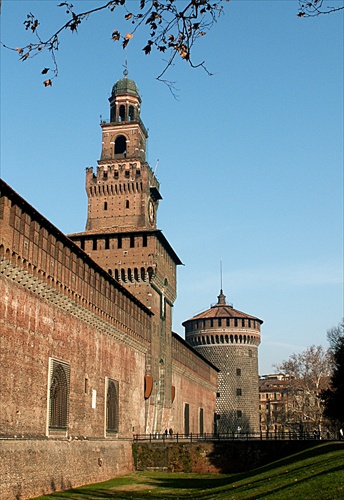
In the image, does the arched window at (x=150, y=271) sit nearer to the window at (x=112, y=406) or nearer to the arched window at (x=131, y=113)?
the window at (x=112, y=406)


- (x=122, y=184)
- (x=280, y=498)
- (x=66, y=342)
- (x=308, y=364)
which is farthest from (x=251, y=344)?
(x=280, y=498)

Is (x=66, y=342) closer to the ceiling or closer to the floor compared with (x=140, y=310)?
closer to the floor

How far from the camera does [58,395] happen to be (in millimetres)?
22219

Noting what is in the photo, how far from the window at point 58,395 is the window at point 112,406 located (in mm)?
→ 5491

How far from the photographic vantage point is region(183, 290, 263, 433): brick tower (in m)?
59.9

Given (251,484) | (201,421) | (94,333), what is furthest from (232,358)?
(251,484)

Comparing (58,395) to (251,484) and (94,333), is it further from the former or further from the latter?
(251,484)

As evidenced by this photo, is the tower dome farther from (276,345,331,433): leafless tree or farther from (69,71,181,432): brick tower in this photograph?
(276,345,331,433): leafless tree

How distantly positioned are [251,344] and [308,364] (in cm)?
1010

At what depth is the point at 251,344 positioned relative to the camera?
2437 inches

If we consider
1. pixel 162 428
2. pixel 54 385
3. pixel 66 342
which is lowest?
pixel 162 428

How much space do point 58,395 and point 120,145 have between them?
2547 centimetres

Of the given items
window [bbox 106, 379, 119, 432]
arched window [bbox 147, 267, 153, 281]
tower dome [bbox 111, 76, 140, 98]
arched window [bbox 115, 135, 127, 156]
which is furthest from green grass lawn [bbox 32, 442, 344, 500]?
tower dome [bbox 111, 76, 140, 98]

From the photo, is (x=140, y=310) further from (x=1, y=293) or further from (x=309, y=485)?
(x=309, y=485)
